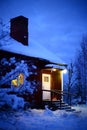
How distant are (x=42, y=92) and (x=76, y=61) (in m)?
19.5

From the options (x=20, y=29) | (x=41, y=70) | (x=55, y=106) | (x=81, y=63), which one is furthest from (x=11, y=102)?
(x=81, y=63)

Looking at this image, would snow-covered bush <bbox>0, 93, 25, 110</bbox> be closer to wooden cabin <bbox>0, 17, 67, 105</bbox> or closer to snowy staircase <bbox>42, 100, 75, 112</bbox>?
wooden cabin <bbox>0, 17, 67, 105</bbox>

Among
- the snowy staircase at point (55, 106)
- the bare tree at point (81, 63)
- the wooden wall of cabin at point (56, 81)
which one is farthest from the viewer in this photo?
the bare tree at point (81, 63)

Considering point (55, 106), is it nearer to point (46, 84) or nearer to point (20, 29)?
point (46, 84)

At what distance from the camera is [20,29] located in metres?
21.3

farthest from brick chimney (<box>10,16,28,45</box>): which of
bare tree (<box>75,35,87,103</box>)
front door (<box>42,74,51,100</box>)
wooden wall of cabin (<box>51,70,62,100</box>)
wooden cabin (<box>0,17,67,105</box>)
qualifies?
bare tree (<box>75,35,87,103</box>)

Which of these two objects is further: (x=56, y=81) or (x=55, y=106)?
(x=56, y=81)

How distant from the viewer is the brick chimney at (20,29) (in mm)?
21219

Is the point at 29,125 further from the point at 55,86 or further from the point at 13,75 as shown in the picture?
the point at 55,86

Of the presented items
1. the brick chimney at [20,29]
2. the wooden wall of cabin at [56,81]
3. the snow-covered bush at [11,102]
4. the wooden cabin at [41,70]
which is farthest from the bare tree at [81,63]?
the snow-covered bush at [11,102]

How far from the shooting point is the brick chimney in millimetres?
21219

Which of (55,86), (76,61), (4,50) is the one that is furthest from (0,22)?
(76,61)

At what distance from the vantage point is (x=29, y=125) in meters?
11.6

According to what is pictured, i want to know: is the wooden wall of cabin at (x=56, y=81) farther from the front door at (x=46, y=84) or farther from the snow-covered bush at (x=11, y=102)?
the snow-covered bush at (x=11, y=102)
